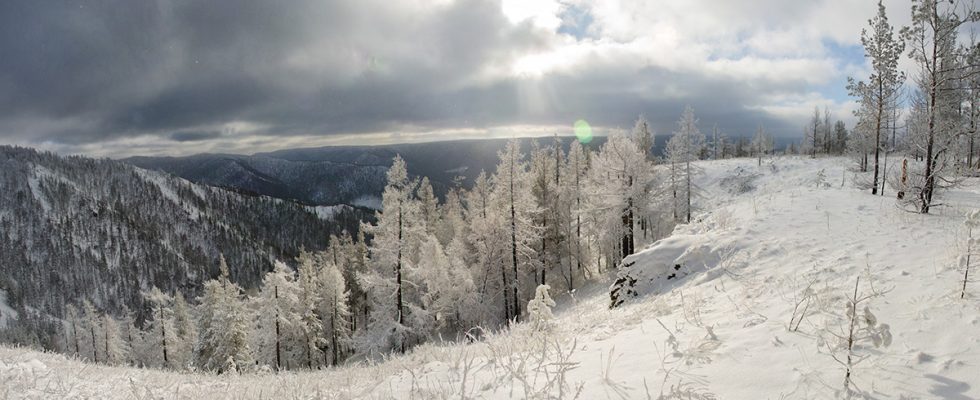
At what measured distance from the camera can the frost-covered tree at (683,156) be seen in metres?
33.6

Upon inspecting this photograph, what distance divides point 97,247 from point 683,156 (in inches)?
8381

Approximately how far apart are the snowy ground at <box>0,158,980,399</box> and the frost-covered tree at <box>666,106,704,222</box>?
22725mm

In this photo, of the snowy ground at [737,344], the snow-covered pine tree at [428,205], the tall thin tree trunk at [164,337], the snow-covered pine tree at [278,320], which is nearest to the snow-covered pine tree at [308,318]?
the snow-covered pine tree at [278,320]

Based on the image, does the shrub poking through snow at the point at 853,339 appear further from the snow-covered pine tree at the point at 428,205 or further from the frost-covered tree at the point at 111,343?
the frost-covered tree at the point at 111,343

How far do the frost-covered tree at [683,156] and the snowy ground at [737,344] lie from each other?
22.7m

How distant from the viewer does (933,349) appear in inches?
160

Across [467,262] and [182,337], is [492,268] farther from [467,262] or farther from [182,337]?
[182,337]

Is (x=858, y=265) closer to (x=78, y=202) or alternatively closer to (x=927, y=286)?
→ (x=927, y=286)

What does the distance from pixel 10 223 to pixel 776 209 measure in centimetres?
24434

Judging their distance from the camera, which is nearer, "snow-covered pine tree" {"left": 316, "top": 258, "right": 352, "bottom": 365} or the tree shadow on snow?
the tree shadow on snow

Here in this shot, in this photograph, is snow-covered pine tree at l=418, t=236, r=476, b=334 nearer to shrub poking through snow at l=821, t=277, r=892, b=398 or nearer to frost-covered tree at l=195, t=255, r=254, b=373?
frost-covered tree at l=195, t=255, r=254, b=373

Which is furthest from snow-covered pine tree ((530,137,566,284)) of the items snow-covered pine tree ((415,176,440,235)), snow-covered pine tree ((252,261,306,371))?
snow-covered pine tree ((252,261,306,371))

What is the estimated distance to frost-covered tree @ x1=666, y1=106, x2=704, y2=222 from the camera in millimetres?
33562

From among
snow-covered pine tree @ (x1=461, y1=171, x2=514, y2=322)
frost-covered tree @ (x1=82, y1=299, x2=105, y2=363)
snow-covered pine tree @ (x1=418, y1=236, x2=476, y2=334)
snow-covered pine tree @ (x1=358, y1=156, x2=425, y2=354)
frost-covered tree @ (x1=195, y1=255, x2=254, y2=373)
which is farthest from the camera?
frost-covered tree @ (x1=82, y1=299, x2=105, y2=363)
